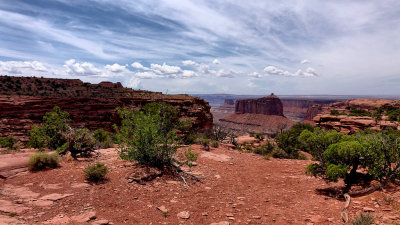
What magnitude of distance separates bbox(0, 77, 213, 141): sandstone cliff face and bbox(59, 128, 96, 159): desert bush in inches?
649

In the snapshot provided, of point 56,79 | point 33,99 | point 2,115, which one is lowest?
point 2,115

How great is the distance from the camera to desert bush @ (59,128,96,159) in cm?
1002

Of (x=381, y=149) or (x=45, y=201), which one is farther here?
(x=381, y=149)

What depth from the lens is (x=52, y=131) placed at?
476 inches

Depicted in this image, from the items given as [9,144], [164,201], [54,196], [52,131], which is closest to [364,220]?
[164,201]

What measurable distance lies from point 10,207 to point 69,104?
1297 inches

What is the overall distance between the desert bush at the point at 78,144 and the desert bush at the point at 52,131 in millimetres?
1127

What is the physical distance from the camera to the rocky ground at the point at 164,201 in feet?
16.8

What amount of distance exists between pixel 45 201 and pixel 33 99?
33752mm

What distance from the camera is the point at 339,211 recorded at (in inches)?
225

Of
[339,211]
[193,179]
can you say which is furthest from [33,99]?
[339,211]

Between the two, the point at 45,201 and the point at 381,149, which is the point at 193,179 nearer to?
the point at 45,201

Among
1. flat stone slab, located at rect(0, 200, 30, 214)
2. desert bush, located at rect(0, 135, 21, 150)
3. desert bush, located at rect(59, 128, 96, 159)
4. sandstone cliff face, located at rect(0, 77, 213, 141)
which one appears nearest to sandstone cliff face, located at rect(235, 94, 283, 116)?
sandstone cliff face, located at rect(0, 77, 213, 141)

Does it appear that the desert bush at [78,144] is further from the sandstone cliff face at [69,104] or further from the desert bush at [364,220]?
the sandstone cliff face at [69,104]
